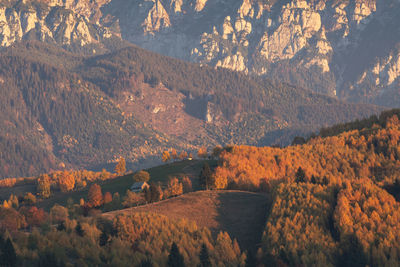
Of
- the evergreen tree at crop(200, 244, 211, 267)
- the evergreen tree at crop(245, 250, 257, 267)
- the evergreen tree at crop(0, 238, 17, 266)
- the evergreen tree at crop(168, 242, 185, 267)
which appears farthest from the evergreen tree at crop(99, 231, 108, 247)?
the evergreen tree at crop(245, 250, 257, 267)

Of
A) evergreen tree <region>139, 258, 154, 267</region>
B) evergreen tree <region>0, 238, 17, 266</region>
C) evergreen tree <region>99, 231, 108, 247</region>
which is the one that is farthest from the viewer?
evergreen tree <region>99, 231, 108, 247</region>

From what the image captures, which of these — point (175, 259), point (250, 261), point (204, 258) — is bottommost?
point (250, 261)

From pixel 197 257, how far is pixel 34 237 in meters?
45.1

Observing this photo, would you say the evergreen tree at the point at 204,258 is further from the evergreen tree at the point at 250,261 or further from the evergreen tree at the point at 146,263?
the evergreen tree at the point at 146,263

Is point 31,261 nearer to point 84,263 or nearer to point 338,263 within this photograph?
point 84,263

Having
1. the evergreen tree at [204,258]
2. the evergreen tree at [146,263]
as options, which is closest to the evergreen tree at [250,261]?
the evergreen tree at [204,258]

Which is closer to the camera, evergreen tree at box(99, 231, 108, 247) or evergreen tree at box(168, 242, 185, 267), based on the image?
evergreen tree at box(168, 242, 185, 267)

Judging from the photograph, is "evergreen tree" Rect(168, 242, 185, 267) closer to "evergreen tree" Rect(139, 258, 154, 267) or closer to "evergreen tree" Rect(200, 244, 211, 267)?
"evergreen tree" Rect(139, 258, 154, 267)

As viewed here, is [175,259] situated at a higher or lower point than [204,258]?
higher

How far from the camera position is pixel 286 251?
19688 centimetres

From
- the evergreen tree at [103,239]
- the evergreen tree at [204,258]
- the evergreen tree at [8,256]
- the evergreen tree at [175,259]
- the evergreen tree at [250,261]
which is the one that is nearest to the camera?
the evergreen tree at [8,256]

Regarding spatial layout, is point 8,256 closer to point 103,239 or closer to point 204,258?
point 103,239

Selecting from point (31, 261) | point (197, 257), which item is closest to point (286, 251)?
point (197, 257)

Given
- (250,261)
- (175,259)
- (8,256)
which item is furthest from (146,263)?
(8,256)
